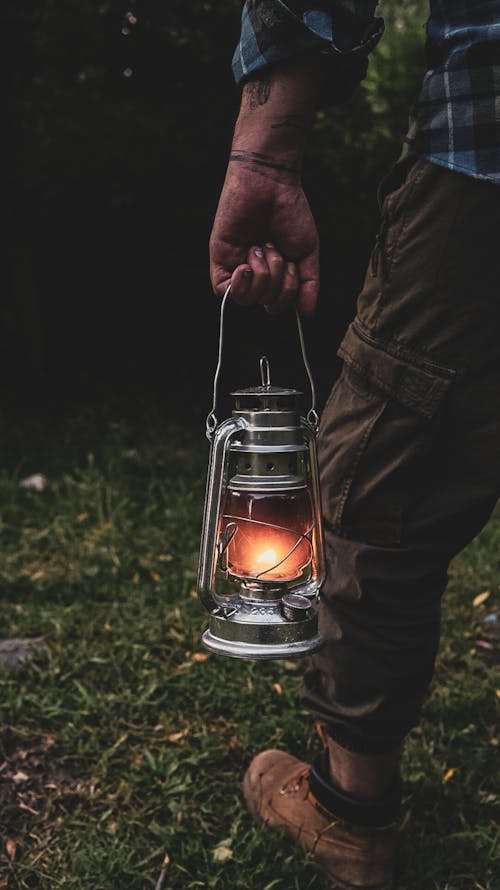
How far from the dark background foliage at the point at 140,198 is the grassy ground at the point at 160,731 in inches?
75.8

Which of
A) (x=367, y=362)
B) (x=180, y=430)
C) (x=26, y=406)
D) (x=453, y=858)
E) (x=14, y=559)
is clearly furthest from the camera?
(x=26, y=406)

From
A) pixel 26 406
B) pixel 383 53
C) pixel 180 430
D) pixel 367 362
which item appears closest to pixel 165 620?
pixel 367 362

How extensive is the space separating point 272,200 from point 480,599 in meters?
2.07

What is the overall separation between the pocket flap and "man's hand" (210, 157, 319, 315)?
6.5 inches

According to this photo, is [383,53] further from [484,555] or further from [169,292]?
[484,555]

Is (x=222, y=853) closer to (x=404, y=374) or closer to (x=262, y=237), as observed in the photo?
(x=404, y=374)

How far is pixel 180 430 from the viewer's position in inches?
193

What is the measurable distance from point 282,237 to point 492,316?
39cm

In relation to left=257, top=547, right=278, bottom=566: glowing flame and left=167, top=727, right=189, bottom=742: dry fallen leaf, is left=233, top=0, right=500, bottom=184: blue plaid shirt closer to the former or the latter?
left=257, top=547, right=278, bottom=566: glowing flame

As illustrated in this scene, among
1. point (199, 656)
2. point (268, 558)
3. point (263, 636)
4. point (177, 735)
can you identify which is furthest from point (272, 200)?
point (199, 656)

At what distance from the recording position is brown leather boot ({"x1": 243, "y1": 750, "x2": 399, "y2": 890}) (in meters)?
1.86

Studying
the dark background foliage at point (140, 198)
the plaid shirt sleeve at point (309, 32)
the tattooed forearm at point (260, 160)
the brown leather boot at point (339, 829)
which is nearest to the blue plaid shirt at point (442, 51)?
the plaid shirt sleeve at point (309, 32)

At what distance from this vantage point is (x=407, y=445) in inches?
62.2

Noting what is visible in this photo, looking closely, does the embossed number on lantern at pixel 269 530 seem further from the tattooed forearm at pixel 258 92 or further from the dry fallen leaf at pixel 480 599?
the dry fallen leaf at pixel 480 599
